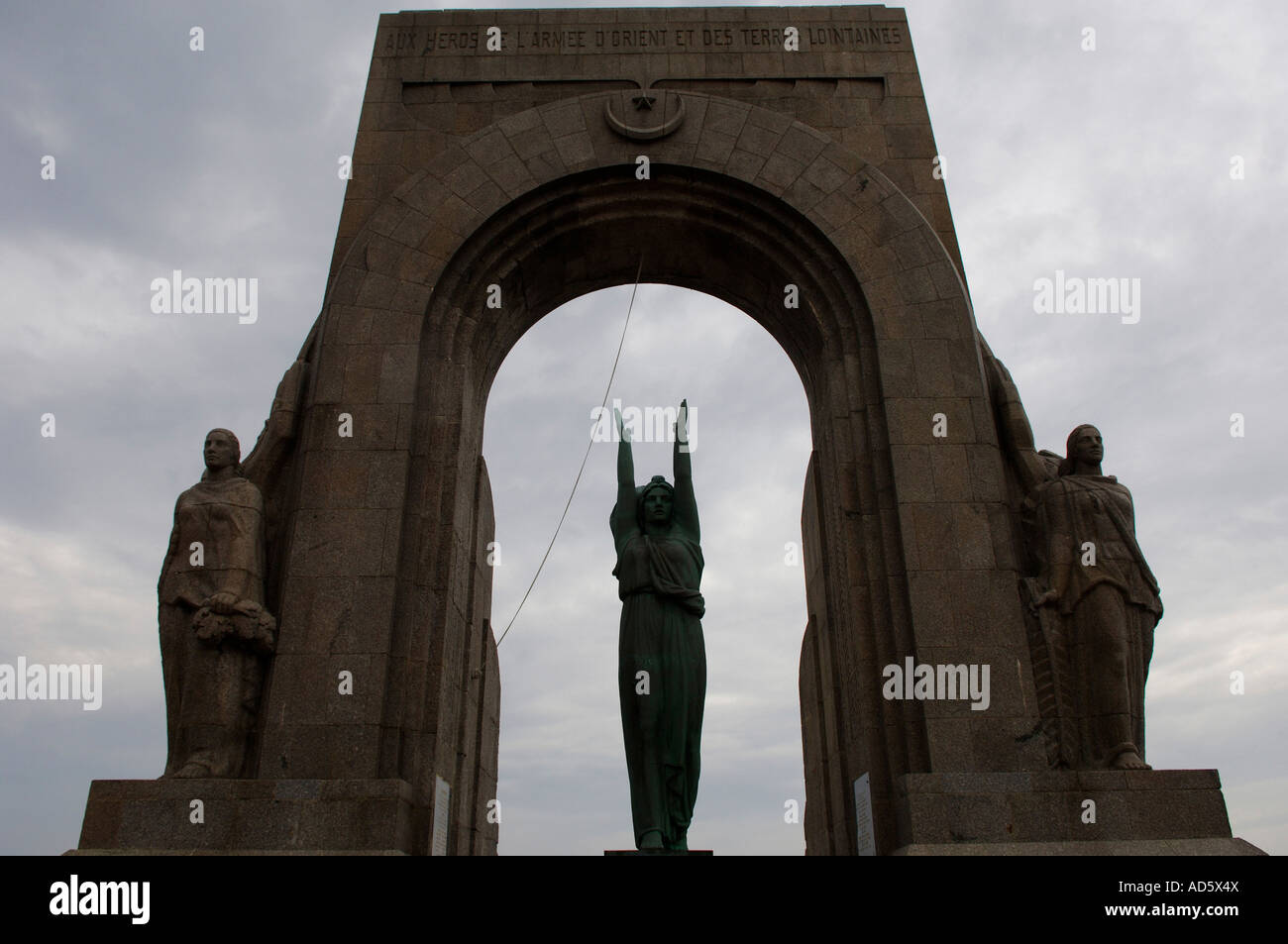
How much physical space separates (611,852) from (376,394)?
6.25 metres

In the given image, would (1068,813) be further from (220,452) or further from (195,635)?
(220,452)

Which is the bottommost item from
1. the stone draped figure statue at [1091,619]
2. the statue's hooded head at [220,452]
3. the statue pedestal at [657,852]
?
the statue pedestal at [657,852]

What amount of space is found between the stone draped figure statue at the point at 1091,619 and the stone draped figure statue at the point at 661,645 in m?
3.91

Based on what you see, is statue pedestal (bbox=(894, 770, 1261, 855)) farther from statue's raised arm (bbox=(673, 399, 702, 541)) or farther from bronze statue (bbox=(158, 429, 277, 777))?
bronze statue (bbox=(158, 429, 277, 777))

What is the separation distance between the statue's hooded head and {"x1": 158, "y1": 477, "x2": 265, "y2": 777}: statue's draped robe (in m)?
0.28

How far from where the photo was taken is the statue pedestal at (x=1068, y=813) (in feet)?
31.2

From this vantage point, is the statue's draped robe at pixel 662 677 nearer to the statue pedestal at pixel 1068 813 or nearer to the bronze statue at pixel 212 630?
the statue pedestal at pixel 1068 813

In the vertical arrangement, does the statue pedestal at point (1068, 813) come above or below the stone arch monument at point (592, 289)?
below

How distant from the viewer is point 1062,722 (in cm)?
1081

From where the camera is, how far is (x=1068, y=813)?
9.84 meters

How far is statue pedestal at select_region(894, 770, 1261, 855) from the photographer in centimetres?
952

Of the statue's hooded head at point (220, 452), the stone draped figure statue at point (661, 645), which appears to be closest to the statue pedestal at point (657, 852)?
the stone draped figure statue at point (661, 645)

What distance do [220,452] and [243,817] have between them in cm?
440
